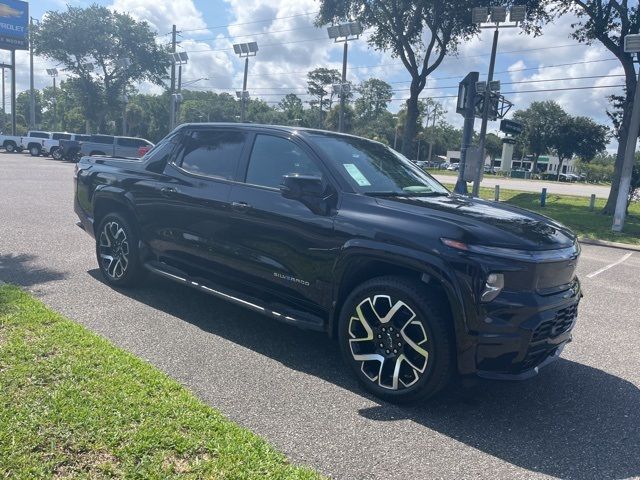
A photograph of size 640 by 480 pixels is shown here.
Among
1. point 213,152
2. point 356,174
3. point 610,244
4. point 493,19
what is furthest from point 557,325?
point 493,19

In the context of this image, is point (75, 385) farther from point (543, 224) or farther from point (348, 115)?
point (348, 115)

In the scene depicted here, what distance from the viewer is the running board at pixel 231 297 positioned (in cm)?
413

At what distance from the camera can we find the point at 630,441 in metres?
3.35

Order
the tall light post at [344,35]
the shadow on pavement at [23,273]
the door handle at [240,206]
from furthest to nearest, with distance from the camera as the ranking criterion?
the tall light post at [344,35] → the shadow on pavement at [23,273] → the door handle at [240,206]

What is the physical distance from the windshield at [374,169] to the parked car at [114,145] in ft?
90.0

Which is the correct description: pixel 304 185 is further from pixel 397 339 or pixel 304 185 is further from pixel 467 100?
pixel 467 100

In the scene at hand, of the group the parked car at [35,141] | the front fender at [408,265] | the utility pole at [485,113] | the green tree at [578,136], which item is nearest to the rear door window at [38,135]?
the parked car at [35,141]

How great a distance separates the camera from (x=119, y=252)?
229 inches

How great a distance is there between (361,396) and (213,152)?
107 inches

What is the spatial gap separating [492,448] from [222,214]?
2.83m

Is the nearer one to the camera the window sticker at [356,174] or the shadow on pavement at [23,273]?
the window sticker at [356,174]

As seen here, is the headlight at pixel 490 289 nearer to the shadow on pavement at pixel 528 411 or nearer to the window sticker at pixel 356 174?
the shadow on pavement at pixel 528 411

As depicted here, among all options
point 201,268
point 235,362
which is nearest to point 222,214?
point 201,268

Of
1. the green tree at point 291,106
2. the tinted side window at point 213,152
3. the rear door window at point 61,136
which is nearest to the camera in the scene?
the tinted side window at point 213,152
